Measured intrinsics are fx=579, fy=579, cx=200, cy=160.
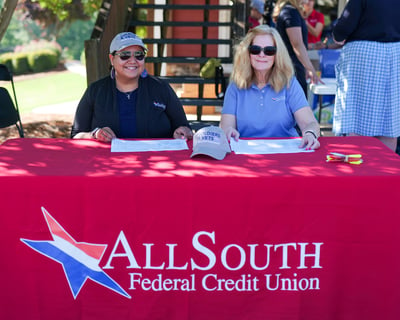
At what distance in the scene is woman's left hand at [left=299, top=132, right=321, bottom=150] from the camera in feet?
9.24

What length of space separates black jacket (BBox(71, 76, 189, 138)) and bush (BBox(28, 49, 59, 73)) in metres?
19.2

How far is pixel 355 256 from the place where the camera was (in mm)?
2371

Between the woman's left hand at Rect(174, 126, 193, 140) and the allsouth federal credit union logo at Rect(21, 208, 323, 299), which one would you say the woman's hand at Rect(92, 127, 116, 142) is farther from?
the allsouth federal credit union logo at Rect(21, 208, 323, 299)

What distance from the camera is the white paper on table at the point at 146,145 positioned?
2836 millimetres

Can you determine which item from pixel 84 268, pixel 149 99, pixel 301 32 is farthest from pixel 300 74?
pixel 84 268

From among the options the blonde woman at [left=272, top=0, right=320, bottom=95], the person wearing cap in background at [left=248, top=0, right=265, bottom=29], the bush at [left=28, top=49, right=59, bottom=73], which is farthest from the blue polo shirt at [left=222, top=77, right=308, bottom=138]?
the bush at [left=28, top=49, right=59, bottom=73]

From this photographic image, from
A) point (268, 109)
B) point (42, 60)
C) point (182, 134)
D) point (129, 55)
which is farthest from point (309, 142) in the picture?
point (42, 60)

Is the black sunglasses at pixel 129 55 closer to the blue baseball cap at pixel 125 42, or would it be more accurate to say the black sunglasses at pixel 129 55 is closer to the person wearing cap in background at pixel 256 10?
the blue baseball cap at pixel 125 42

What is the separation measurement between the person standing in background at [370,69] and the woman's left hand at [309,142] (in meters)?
1.49

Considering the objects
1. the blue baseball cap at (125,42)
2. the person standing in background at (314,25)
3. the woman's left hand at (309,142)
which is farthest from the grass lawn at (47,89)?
the woman's left hand at (309,142)

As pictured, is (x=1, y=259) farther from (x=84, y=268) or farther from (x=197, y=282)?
(x=197, y=282)

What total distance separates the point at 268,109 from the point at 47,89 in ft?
43.1

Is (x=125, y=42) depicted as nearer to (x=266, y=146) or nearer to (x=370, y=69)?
(x=266, y=146)

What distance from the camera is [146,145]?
9.61 feet
